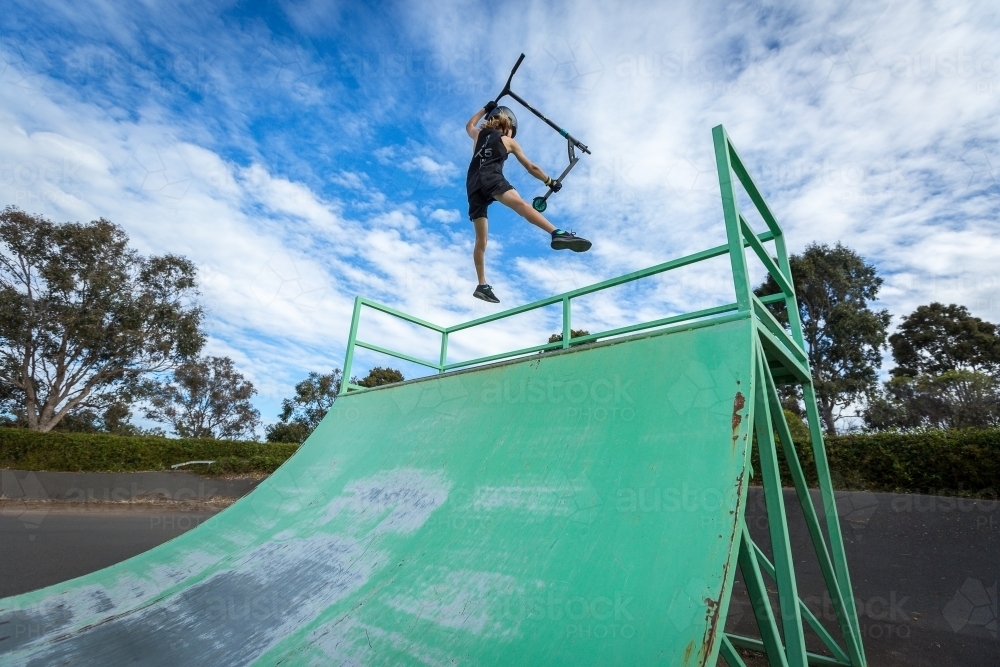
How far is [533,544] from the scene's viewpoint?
1765mm

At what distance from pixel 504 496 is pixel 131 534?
934 cm

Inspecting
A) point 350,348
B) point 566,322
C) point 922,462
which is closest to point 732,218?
point 566,322

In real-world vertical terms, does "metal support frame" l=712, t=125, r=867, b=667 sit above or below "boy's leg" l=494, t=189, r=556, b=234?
below

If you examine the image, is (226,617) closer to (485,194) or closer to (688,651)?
(688,651)

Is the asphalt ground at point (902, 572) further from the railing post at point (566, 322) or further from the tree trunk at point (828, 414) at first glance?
the tree trunk at point (828, 414)

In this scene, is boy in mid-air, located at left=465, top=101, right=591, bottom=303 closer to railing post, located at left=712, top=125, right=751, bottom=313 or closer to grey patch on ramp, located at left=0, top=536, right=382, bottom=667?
railing post, located at left=712, top=125, right=751, bottom=313

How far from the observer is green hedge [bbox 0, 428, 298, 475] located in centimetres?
1235

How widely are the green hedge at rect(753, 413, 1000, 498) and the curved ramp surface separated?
569 centimetres

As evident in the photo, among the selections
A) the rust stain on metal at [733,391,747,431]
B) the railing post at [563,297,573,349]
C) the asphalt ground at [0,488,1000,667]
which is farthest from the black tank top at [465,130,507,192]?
the asphalt ground at [0,488,1000,667]

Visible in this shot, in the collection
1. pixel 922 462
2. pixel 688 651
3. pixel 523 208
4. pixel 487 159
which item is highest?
pixel 487 159

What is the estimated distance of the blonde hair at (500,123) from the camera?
3.81 metres

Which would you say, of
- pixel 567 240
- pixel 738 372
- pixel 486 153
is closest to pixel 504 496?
pixel 738 372

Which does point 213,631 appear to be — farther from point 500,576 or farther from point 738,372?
point 738,372

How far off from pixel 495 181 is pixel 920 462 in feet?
20.6
